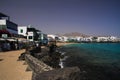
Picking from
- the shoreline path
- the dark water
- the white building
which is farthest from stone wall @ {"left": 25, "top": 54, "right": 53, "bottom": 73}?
the white building

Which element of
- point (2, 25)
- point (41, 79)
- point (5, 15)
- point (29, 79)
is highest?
point (5, 15)

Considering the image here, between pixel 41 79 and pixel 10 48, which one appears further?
pixel 10 48

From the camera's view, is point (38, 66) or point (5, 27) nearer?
point (38, 66)

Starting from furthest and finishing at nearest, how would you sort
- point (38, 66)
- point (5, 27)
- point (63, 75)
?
Answer: point (5, 27)
point (38, 66)
point (63, 75)

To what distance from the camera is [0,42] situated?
31.6 meters

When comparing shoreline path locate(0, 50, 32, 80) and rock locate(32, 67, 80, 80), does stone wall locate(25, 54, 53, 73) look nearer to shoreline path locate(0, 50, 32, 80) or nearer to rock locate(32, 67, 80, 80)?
shoreline path locate(0, 50, 32, 80)

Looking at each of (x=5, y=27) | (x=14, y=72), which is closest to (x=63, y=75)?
(x=14, y=72)

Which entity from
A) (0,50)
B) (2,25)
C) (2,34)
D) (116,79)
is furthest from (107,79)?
(2,25)

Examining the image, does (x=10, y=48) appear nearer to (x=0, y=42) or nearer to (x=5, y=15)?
(x=0, y=42)

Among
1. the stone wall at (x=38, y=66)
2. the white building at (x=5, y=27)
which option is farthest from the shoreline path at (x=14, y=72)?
the white building at (x=5, y=27)

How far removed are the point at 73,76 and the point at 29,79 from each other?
5106 millimetres

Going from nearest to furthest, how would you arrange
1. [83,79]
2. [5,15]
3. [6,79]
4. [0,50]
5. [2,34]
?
[83,79] < [6,79] < [2,34] < [0,50] < [5,15]

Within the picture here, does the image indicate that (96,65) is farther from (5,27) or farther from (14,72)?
(5,27)

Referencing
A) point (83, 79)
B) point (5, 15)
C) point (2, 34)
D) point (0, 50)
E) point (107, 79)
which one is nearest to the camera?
point (83, 79)
